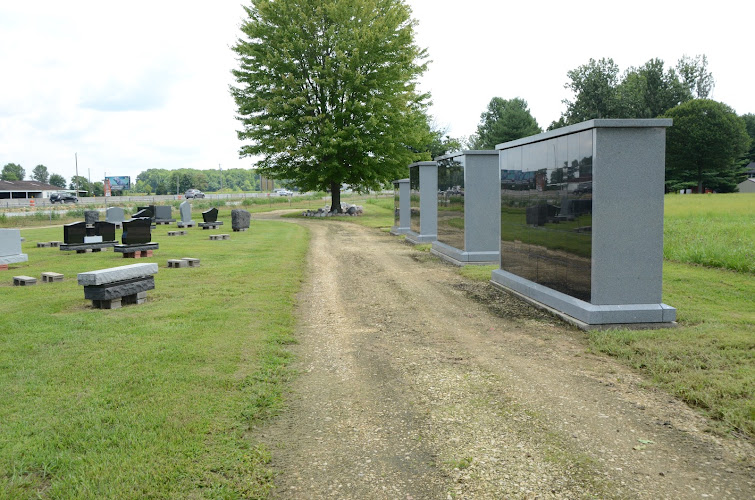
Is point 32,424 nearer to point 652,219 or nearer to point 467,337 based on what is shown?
point 467,337

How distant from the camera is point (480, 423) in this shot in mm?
4570

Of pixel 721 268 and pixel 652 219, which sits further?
pixel 721 268

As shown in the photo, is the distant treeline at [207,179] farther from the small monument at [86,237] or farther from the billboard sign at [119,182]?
the small monument at [86,237]

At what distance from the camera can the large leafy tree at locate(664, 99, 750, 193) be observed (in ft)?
201

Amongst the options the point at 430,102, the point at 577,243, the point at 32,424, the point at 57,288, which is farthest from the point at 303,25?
the point at 32,424

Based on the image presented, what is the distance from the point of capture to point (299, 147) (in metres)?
36.4

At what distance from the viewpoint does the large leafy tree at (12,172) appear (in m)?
137

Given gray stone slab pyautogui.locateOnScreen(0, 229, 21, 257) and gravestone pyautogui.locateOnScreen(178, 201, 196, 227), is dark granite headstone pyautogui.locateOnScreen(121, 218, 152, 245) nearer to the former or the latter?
gray stone slab pyautogui.locateOnScreen(0, 229, 21, 257)

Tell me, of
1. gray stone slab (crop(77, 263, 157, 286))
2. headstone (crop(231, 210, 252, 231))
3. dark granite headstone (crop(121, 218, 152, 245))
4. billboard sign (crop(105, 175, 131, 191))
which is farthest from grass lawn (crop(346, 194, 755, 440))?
billboard sign (crop(105, 175, 131, 191))

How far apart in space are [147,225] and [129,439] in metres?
13.4

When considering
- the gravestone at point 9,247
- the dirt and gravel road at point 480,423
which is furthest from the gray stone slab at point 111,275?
the gravestone at point 9,247

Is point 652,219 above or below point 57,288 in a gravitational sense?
above

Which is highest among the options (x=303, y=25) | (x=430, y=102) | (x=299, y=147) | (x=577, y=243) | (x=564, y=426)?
(x=303, y=25)

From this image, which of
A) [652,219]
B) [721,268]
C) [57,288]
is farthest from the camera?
[721,268]
